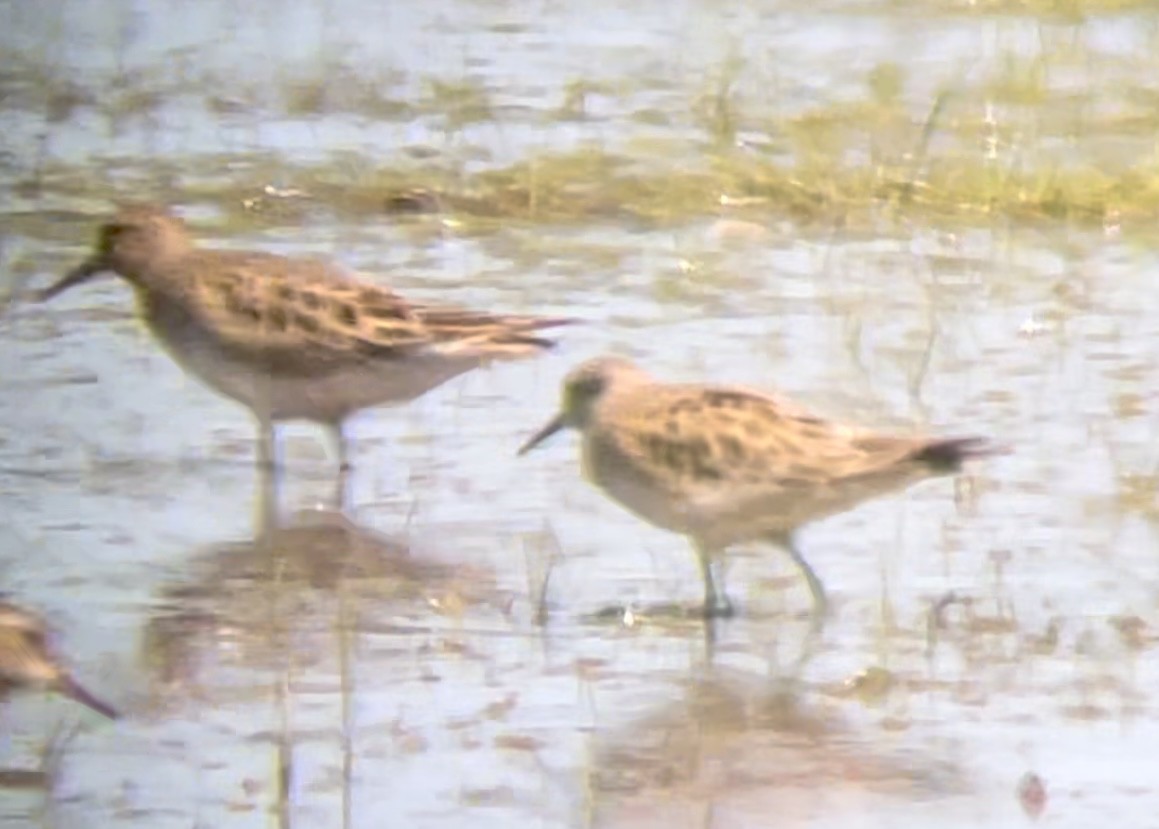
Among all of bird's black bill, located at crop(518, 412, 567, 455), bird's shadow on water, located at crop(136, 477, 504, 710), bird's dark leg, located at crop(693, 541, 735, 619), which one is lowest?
bird's shadow on water, located at crop(136, 477, 504, 710)

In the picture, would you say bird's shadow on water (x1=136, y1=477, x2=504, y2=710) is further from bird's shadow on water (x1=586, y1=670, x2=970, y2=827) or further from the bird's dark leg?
bird's shadow on water (x1=586, y1=670, x2=970, y2=827)

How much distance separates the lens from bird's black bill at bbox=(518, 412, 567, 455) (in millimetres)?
8464

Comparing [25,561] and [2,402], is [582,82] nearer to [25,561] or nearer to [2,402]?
[2,402]

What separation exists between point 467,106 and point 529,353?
3775 millimetres

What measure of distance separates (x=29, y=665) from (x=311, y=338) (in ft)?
7.20

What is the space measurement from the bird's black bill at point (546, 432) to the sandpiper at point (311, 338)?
0.84 ft

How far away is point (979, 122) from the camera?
482 inches

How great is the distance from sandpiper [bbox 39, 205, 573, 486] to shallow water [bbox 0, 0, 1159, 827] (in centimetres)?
17

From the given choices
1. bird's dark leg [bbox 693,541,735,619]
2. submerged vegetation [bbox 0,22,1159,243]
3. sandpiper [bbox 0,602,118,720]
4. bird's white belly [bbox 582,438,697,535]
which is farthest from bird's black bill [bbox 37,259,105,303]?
sandpiper [bbox 0,602,118,720]

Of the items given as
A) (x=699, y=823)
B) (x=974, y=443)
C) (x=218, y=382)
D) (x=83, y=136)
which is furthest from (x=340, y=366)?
(x=83, y=136)

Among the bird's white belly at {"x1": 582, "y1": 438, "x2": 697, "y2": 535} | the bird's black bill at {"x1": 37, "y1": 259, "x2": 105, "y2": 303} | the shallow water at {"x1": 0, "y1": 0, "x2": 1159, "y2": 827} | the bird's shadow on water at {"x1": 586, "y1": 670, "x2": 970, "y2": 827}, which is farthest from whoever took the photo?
the bird's black bill at {"x1": 37, "y1": 259, "x2": 105, "y2": 303}

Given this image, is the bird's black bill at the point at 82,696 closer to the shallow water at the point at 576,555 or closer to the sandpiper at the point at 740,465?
the shallow water at the point at 576,555

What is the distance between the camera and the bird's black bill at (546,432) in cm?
846

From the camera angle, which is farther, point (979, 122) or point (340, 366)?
point (979, 122)
